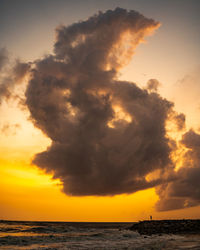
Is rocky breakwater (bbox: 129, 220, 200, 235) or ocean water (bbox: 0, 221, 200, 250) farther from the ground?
ocean water (bbox: 0, 221, 200, 250)

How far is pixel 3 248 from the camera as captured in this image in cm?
2459

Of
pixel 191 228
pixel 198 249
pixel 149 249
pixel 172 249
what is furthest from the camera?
pixel 191 228

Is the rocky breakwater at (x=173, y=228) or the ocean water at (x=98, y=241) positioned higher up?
the ocean water at (x=98, y=241)

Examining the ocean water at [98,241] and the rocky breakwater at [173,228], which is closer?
the ocean water at [98,241]

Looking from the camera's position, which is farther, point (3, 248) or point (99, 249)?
point (3, 248)

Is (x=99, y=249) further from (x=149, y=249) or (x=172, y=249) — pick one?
(x=172, y=249)

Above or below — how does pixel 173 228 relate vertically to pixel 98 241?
below

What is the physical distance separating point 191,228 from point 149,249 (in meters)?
32.5

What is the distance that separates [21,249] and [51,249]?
3401 mm

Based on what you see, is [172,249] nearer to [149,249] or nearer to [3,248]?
[149,249]

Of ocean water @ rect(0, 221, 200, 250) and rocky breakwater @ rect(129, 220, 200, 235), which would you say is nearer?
ocean water @ rect(0, 221, 200, 250)

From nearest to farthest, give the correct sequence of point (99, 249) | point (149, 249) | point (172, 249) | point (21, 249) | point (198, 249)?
point (198, 249) < point (172, 249) < point (149, 249) < point (99, 249) < point (21, 249)

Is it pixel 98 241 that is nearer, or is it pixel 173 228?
pixel 98 241

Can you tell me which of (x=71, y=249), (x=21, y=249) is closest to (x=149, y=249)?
(x=71, y=249)
